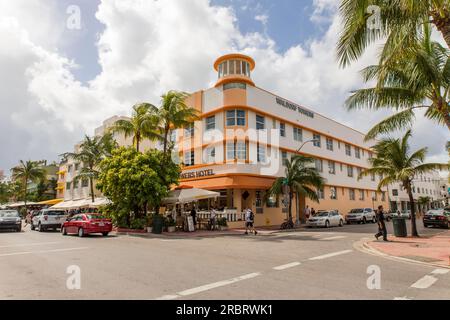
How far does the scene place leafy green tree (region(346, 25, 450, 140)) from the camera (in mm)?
10641

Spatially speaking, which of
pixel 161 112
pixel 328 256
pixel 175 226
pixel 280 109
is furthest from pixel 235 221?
pixel 328 256

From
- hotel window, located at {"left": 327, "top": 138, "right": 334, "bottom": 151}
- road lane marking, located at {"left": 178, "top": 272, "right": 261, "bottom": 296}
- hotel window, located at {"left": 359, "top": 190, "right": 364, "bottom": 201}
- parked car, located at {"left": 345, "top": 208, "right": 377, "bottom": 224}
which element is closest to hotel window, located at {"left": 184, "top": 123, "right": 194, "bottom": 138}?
hotel window, located at {"left": 327, "top": 138, "right": 334, "bottom": 151}

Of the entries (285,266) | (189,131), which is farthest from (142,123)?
(285,266)

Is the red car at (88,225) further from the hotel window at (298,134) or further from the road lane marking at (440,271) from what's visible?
the hotel window at (298,134)

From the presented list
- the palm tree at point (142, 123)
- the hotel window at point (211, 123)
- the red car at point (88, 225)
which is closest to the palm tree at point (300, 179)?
the hotel window at point (211, 123)

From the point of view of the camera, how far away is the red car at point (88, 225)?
63.5 ft

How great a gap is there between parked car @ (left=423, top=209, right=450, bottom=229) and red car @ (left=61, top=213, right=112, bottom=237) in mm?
25872

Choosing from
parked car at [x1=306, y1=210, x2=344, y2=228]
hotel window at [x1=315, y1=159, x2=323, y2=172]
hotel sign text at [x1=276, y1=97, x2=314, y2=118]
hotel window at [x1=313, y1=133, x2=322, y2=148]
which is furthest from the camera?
hotel window at [x1=315, y1=159, x2=323, y2=172]

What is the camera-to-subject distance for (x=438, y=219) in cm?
2647

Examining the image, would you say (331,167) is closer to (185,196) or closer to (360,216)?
(360,216)

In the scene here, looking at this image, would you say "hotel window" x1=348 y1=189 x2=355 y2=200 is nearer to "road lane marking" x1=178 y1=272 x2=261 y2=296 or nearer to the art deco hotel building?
the art deco hotel building

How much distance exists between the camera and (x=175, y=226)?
23.4 meters

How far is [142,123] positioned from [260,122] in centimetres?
1079
